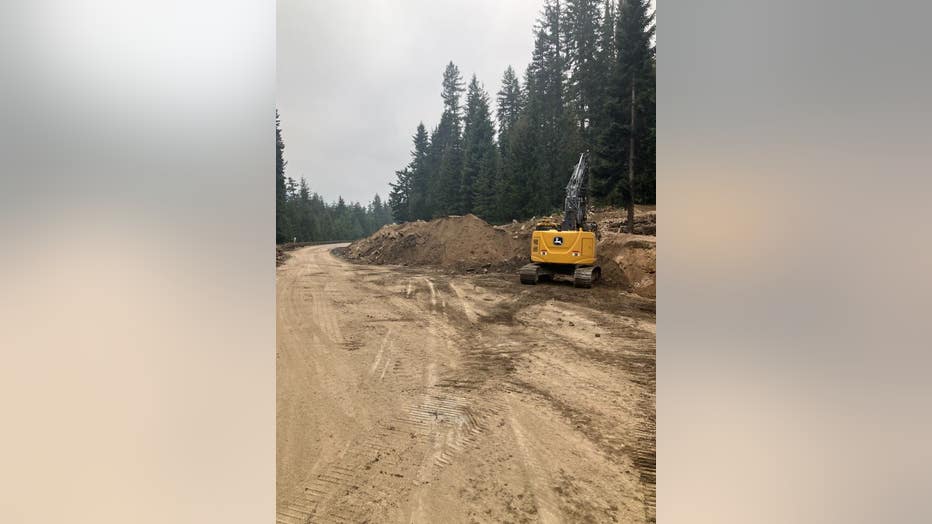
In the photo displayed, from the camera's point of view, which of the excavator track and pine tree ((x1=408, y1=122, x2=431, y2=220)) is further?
pine tree ((x1=408, y1=122, x2=431, y2=220))

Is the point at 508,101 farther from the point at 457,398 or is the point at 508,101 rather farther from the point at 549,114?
the point at 457,398

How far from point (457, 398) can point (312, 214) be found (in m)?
1.11

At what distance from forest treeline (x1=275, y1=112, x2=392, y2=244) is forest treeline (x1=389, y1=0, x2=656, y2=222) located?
14cm

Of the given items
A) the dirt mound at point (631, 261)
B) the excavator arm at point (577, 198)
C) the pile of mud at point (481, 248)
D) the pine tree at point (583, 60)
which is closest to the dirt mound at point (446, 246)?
the pile of mud at point (481, 248)

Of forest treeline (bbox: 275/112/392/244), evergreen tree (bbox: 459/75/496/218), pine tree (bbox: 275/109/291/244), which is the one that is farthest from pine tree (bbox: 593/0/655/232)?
pine tree (bbox: 275/109/291/244)

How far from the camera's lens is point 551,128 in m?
1.78

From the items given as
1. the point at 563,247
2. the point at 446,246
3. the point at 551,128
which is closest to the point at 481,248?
the point at 446,246

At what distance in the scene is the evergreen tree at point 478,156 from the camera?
189 cm

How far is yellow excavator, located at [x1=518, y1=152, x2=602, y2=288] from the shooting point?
5.60ft

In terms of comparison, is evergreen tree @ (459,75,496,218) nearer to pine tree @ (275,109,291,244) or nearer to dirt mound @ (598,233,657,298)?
dirt mound @ (598,233,657,298)
